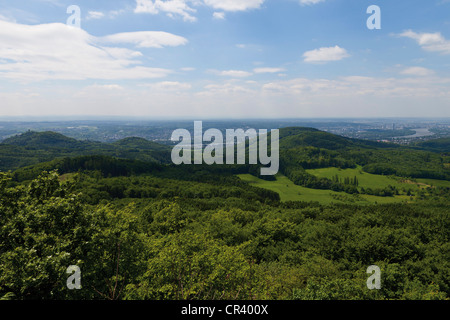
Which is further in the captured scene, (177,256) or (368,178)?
(368,178)

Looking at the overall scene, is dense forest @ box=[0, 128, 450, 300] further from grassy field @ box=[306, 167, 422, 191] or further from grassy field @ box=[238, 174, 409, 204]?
grassy field @ box=[306, 167, 422, 191]

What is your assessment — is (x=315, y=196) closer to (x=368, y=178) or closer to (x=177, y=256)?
(x=368, y=178)

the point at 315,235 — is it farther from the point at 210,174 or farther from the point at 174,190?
the point at 210,174

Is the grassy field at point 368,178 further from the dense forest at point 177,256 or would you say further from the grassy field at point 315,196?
the dense forest at point 177,256

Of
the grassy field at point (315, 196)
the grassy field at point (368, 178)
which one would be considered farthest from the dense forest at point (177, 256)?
the grassy field at point (368, 178)

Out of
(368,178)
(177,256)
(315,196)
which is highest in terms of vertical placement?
(177,256)

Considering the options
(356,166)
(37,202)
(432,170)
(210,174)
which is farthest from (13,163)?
(432,170)

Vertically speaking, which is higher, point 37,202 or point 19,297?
point 37,202

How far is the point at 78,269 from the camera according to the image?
36.0 feet

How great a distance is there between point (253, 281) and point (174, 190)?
292ft

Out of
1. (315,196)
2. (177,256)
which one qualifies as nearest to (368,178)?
(315,196)

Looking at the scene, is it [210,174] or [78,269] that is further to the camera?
[210,174]

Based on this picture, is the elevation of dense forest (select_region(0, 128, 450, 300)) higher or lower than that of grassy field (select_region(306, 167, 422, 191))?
higher

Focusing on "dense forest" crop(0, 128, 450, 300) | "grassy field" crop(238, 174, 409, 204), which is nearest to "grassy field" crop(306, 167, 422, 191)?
"grassy field" crop(238, 174, 409, 204)
